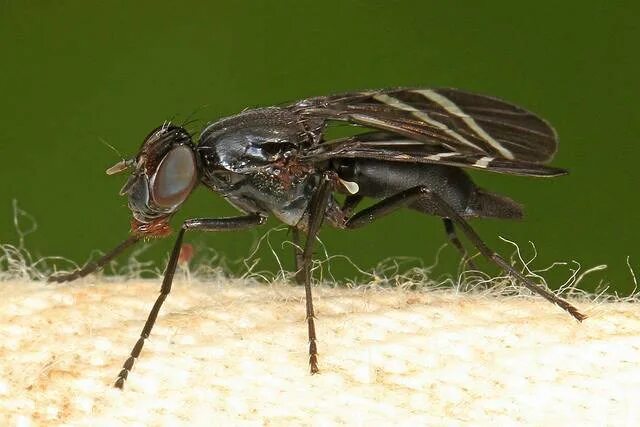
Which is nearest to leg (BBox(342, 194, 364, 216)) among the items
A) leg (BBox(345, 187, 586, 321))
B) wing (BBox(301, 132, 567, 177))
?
leg (BBox(345, 187, 586, 321))

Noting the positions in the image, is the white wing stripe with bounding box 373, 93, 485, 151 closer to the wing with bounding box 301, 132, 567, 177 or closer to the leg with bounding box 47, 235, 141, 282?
the wing with bounding box 301, 132, 567, 177

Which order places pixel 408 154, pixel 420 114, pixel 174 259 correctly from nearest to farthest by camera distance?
pixel 174 259 < pixel 408 154 < pixel 420 114

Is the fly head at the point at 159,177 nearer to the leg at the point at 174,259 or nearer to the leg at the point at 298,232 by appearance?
the leg at the point at 174,259

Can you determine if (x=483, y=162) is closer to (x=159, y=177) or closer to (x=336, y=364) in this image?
(x=159, y=177)

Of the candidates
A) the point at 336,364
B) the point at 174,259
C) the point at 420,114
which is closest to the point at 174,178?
the point at 174,259

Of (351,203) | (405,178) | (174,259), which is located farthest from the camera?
(351,203)
